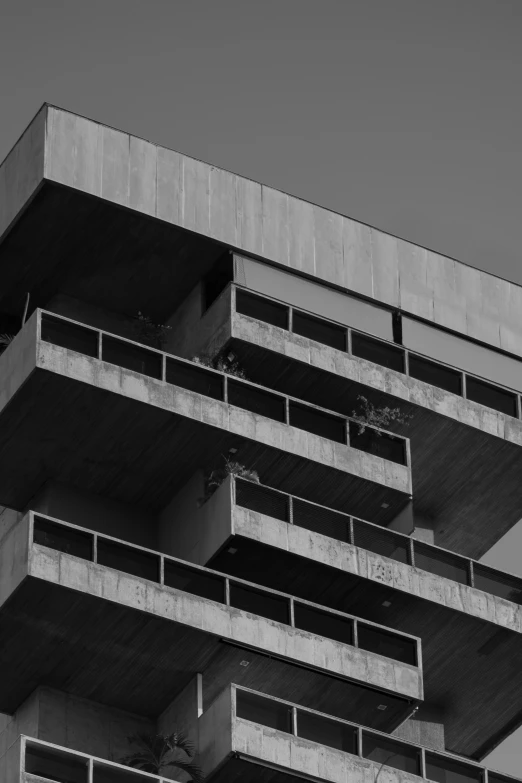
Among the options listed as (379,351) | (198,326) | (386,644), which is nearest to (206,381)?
(198,326)

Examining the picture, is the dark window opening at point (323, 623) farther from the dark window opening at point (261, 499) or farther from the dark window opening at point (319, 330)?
the dark window opening at point (319, 330)

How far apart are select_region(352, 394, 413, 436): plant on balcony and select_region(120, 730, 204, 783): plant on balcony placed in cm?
904

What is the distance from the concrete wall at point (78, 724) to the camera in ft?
160

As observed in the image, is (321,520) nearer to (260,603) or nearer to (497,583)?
(260,603)

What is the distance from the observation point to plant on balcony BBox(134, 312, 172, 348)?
54.3m

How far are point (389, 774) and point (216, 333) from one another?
1097cm

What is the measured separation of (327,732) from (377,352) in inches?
426

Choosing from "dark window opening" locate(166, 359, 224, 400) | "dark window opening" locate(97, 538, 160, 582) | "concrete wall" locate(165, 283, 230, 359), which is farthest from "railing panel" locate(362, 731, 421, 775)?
"concrete wall" locate(165, 283, 230, 359)

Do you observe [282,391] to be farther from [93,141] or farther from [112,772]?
[112,772]

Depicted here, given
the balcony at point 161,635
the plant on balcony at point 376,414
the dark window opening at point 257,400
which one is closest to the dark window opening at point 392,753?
the balcony at point 161,635

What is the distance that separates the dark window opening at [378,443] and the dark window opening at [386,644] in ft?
15.1

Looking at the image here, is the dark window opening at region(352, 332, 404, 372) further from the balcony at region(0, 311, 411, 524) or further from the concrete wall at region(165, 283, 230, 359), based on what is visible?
the concrete wall at region(165, 283, 230, 359)

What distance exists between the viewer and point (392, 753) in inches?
1861

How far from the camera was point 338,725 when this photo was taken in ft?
153
